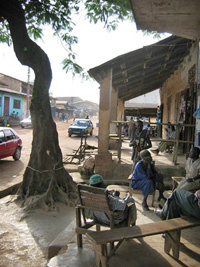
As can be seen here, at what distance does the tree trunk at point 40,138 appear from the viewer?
6375mm

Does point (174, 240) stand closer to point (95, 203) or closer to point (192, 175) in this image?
point (95, 203)

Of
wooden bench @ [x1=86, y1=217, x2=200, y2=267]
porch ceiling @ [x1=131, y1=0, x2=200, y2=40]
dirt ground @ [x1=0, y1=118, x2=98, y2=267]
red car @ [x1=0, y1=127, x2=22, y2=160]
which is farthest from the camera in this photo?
red car @ [x1=0, y1=127, x2=22, y2=160]

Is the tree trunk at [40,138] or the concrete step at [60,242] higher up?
the tree trunk at [40,138]

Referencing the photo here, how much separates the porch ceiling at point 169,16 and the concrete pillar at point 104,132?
299cm

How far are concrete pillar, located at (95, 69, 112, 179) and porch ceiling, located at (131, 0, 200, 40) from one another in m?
2.99

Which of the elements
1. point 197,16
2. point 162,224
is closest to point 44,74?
point 197,16

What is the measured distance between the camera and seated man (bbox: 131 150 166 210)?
506 centimetres

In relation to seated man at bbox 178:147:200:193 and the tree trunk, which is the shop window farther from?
seated man at bbox 178:147:200:193

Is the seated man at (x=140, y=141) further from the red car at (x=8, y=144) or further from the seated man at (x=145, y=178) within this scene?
the red car at (x=8, y=144)

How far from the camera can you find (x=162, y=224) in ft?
10.3

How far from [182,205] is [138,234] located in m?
0.88

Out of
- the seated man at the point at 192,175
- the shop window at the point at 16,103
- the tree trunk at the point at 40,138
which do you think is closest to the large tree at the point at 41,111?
the tree trunk at the point at 40,138

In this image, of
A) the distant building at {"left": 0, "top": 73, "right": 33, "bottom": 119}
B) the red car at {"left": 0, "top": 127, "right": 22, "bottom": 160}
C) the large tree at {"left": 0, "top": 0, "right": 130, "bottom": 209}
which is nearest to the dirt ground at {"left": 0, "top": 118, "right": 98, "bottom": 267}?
the large tree at {"left": 0, "top": 0, "right": 130, "bottom": 209}

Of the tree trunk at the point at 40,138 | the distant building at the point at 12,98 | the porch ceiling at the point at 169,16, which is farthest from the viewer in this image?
the distant building at the point at 12,98
